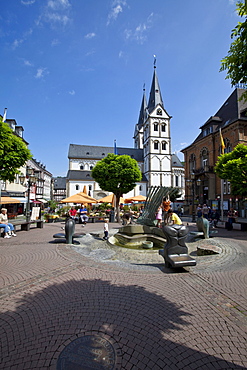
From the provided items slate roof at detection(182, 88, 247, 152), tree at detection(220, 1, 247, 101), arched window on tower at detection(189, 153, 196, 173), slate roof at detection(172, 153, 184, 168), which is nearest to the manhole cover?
tree at detection(220, 1, 247, 101)

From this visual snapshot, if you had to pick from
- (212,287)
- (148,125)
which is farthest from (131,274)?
(148,125)

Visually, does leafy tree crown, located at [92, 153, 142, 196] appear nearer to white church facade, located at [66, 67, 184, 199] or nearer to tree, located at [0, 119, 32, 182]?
tree, located at [0, 119, 32, 182]

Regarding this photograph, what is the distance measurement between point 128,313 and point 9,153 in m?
14.9

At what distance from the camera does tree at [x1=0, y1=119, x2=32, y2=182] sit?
14352 mm

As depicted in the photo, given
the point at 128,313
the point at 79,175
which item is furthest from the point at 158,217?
the point at 79,175

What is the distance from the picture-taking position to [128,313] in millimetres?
3551

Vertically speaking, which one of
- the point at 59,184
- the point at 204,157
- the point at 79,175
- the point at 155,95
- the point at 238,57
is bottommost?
the point at 238,57

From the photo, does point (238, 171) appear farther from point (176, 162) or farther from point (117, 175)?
point (176, 162)

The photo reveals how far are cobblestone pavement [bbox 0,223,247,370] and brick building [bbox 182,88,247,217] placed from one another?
23.1 meters

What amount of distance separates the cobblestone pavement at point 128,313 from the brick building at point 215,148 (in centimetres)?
2314

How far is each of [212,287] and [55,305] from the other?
3.53 meters

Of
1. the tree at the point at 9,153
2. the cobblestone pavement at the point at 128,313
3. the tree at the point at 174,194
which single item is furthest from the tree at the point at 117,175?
the cobblestone pavement at the point at 128,313

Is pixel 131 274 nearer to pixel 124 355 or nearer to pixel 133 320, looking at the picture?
pixel 133 320

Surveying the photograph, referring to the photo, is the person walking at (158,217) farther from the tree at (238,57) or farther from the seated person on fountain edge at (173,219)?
the tree at (238,57)
